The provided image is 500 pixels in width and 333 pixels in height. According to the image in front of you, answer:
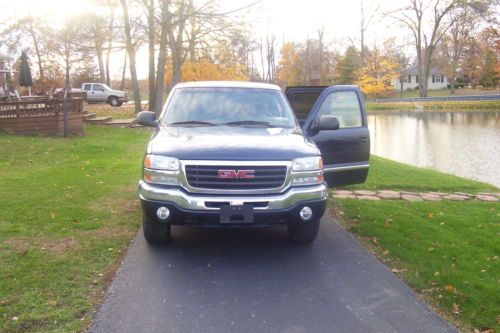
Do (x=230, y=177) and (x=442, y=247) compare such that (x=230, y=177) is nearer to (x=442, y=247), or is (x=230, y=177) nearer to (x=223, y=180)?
(x=223, y=180)

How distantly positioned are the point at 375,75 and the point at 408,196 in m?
58.2

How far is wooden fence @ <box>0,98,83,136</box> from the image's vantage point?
15.7 metres

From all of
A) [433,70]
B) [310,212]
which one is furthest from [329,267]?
[433,70]

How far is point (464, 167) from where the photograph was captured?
14.8 metres

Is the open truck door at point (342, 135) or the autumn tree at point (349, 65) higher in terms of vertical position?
the autumn tree at point (349, 65)

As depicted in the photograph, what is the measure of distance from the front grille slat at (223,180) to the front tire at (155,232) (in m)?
0.81

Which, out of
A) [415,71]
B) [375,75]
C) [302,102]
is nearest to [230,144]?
[302,102]

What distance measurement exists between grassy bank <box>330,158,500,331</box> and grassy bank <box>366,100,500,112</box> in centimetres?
4300

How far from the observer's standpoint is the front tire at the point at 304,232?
5.62 meters

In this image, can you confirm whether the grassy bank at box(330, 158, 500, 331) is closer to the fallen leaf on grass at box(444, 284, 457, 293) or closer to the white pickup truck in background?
the fallen leaf on grass at box(444, 284, 457, 293)

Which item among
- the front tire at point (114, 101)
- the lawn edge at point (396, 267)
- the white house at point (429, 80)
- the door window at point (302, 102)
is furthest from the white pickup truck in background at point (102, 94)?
the white house at point (429, 80)

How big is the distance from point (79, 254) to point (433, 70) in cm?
9589

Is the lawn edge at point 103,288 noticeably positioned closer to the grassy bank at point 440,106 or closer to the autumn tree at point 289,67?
the grassy bank at point 440,106

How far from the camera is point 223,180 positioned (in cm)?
486
